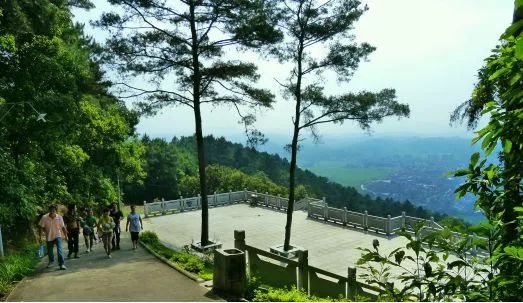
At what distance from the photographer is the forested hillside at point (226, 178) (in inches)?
2451

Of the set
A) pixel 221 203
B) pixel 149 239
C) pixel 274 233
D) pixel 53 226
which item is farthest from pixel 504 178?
pixel 221 203

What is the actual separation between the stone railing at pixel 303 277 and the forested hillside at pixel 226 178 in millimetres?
37807

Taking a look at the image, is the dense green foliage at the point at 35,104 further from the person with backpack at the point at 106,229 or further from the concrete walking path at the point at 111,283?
the concrete walking path at the point at 111,283

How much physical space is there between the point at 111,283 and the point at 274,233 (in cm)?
1389

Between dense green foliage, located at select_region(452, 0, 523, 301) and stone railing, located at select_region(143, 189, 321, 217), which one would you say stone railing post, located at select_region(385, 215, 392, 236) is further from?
dense green foliage, located at select_region(452, 0, 523, 301)

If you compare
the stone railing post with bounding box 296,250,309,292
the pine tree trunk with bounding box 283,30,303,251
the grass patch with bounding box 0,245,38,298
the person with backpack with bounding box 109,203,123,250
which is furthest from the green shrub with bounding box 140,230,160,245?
the stone railing post with bounding box 296,250,309,292

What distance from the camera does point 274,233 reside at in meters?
23.9

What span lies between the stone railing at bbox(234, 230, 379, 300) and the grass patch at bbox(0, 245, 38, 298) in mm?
5431

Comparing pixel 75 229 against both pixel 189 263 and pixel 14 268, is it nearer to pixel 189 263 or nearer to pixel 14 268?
pixel 14 268

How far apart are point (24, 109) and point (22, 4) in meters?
3.37

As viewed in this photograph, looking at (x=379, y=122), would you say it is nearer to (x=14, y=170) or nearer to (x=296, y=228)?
(x=296, y=228)

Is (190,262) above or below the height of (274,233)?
above

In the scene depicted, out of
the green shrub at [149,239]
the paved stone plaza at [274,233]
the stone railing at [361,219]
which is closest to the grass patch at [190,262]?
the green shrub at [149,239]

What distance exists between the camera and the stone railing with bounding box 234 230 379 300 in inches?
345
